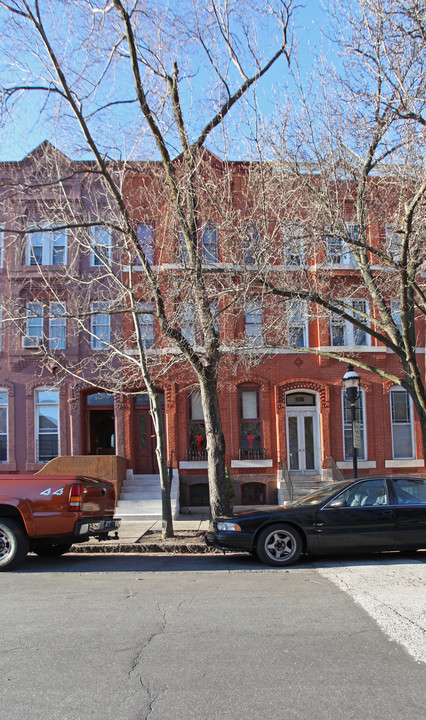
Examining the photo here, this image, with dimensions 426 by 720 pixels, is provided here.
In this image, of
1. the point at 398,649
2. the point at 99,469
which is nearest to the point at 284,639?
the point at 398,649

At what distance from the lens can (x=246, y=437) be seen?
19109 mm

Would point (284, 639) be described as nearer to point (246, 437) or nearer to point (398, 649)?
point (398, 649)

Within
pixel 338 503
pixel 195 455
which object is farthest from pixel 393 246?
pixel 195 455

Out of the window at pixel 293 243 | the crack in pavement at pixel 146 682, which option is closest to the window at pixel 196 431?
the window at pixel 293 243

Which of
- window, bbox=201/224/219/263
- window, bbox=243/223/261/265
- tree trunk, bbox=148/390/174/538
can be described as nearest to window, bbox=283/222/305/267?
window, bbox=243/223/261/265

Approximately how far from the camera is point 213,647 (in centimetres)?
501

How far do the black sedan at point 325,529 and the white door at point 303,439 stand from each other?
32.7 ft

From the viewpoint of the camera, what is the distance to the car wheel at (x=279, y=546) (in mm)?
8953

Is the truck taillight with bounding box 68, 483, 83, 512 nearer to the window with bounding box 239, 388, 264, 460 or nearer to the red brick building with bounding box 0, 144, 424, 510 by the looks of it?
the red brick building with bounding box 0, 144, 424, 510

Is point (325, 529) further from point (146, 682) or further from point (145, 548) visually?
point (146, 682)

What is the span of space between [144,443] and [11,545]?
34.5 feet

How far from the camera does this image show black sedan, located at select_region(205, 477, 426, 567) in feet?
29.4

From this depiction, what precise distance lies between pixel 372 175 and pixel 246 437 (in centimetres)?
903

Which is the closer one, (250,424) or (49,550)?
(49,550)
